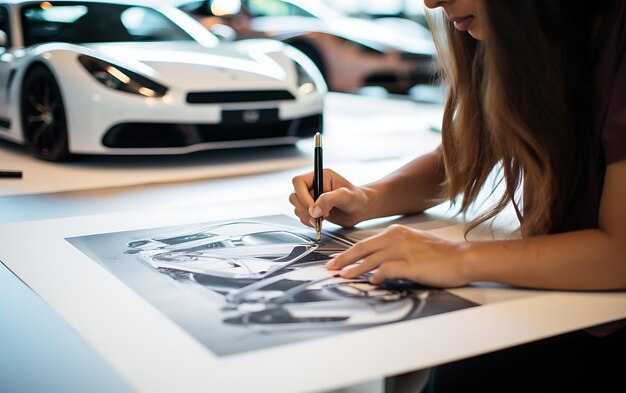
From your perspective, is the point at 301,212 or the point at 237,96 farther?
the point at 237,96

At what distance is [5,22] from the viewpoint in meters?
2.77

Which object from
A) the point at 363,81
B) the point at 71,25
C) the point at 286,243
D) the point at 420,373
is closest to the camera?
the point at 420,373

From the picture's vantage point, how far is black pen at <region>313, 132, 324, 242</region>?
1138 millimetres

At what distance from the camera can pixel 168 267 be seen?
1009 mm

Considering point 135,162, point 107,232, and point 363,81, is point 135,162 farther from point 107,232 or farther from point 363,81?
point 363,81

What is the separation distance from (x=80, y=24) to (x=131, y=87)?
0.55m

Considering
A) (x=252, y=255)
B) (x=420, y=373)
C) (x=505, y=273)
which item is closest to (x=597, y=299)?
(x=505, y=273)

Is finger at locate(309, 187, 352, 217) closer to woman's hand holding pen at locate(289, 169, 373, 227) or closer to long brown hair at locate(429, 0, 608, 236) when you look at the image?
woman's hand holding pen at locate(289, 169, 373, 227)

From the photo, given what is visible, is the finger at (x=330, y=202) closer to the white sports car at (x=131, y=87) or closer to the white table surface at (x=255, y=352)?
the white table surface at (x=255, y=352)

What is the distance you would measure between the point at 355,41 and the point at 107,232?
410cm

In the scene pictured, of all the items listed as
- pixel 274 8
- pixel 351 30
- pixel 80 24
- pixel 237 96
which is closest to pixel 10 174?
pixel 237 96

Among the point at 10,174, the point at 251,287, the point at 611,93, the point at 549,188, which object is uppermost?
the point at 611,93

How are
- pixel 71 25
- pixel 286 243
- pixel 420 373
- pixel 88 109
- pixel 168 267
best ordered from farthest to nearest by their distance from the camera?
pixel 71 25, pixel 88 109, pixel 286 243, pixel 168 267, pixel 420 373

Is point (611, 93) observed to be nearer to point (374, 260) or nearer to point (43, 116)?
point (374, 260)
